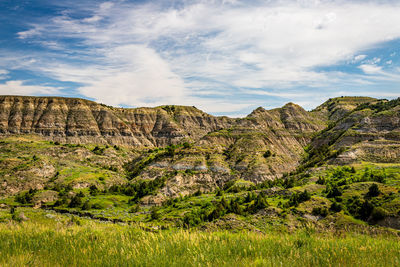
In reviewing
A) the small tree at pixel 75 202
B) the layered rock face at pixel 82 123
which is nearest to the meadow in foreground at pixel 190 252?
the small tree at pixel 75 202

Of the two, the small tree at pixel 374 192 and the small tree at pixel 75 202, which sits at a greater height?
the small tree at pixel 374 192

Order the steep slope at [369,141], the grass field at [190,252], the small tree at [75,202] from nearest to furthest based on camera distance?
1. the grass field at [190,252]
2. the small tree at [75,202]
3. the steep slope at [369,141]

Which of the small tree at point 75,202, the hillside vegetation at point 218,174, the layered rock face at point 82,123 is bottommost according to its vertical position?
the small tree at point 75,202

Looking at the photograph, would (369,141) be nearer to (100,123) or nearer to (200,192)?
(200,192)

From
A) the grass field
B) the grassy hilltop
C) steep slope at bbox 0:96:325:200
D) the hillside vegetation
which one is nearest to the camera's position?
the grass field

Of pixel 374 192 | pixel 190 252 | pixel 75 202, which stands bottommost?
pixel 75 202

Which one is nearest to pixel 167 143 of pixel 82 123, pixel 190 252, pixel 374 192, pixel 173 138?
pixel 173 138

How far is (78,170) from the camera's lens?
10994cm

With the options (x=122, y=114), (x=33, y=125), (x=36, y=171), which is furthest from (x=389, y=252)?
(x=122, y=114)

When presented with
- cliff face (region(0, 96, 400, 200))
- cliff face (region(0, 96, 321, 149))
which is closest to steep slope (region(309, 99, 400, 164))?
cliff face (region(0, 96, 400, 200))

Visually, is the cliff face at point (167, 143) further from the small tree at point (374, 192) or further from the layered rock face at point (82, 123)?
the small tree at point (374, 192)

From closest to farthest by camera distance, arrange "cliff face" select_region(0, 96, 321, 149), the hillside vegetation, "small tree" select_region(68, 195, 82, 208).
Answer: the hillside vegetation
"small tree" select_region(68, 195, 82, 208)
"cliff face" select_region(0, 96, 321, 149)

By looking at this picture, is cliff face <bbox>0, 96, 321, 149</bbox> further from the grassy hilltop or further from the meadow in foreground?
the meadow in foreground

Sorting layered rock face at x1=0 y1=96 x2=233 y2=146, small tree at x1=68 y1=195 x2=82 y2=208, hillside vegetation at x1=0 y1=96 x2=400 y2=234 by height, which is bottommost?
small tree at x1=68 y1=195 x2=82 y2=208
